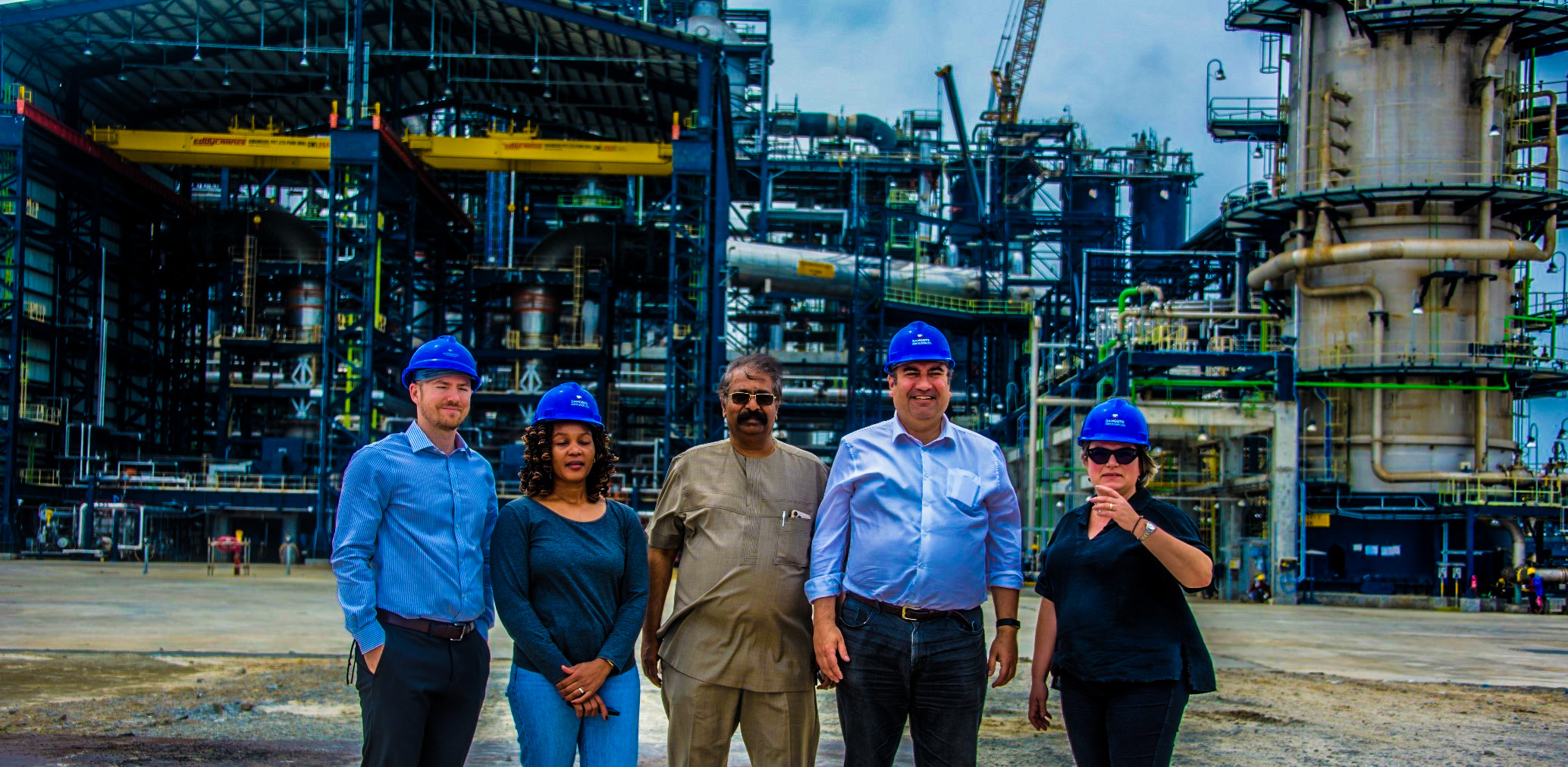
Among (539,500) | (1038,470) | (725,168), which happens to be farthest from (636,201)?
(539,500)

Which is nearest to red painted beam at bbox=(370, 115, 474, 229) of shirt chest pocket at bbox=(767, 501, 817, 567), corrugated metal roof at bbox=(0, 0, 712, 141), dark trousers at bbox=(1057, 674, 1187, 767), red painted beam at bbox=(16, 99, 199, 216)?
corrugated metal roof at bbox=(0, 0, 712, 141)

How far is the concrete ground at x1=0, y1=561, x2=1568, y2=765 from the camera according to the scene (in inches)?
367

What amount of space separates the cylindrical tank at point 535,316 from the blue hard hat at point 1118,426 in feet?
142

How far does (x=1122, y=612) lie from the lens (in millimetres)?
5020

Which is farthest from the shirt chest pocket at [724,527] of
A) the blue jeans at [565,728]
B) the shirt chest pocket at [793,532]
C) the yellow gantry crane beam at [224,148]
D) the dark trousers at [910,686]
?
the yellow gantry crane beam at [224,148]

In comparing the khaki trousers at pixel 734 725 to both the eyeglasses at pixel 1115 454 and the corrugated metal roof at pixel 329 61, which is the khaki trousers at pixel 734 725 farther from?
the corrugated metal roof at pixel 329 61

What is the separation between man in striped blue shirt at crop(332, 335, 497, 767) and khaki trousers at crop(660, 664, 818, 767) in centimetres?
76

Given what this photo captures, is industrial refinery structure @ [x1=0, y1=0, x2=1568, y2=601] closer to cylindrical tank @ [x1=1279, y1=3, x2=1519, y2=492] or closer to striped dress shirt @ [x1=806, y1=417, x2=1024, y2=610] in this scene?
cylindrical tank @ [x1=1279, y1=3, x2=1519, y2=492]

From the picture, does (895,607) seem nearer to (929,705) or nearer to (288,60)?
(929,705)

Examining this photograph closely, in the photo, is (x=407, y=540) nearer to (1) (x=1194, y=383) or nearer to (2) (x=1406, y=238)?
(1) (x=1194, y=383)

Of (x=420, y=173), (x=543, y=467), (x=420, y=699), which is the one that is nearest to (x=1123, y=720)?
(x=543, y=467)

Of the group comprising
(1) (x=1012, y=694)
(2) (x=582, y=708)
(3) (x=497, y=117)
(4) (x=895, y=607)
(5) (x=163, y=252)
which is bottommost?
(1) (x=1012, y=694)

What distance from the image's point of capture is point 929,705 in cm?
507

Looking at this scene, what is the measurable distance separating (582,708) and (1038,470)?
123 ft
